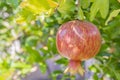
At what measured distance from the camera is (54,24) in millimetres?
1658

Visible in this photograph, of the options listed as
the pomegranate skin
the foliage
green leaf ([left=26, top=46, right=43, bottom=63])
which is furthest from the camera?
green leaf ([left=26, top=46, right=43, bottom=63])

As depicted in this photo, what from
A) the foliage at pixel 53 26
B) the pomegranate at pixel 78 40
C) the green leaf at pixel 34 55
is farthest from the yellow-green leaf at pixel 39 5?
the green leaf at pixel 34 55

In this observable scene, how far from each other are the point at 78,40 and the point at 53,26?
795mm

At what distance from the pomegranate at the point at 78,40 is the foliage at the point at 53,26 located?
0.22 feet

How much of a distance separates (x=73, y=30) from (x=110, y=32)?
0.59 meters

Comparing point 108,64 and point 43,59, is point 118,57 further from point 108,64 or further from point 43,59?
point 43,59

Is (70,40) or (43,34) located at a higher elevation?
(43,34)

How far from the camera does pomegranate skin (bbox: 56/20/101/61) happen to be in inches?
35.5

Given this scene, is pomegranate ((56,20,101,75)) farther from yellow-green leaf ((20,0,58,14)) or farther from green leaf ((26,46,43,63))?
green leaf ((26,46,43,63))

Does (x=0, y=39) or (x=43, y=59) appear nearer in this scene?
(x=43, y=59)

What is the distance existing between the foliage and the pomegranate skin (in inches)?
2.6

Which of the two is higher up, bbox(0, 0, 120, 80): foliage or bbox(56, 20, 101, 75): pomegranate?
bbox(0, 0, 120, 80): foliage

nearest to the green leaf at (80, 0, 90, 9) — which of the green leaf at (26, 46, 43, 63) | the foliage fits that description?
the foliage

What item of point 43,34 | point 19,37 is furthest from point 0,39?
point 43,34
